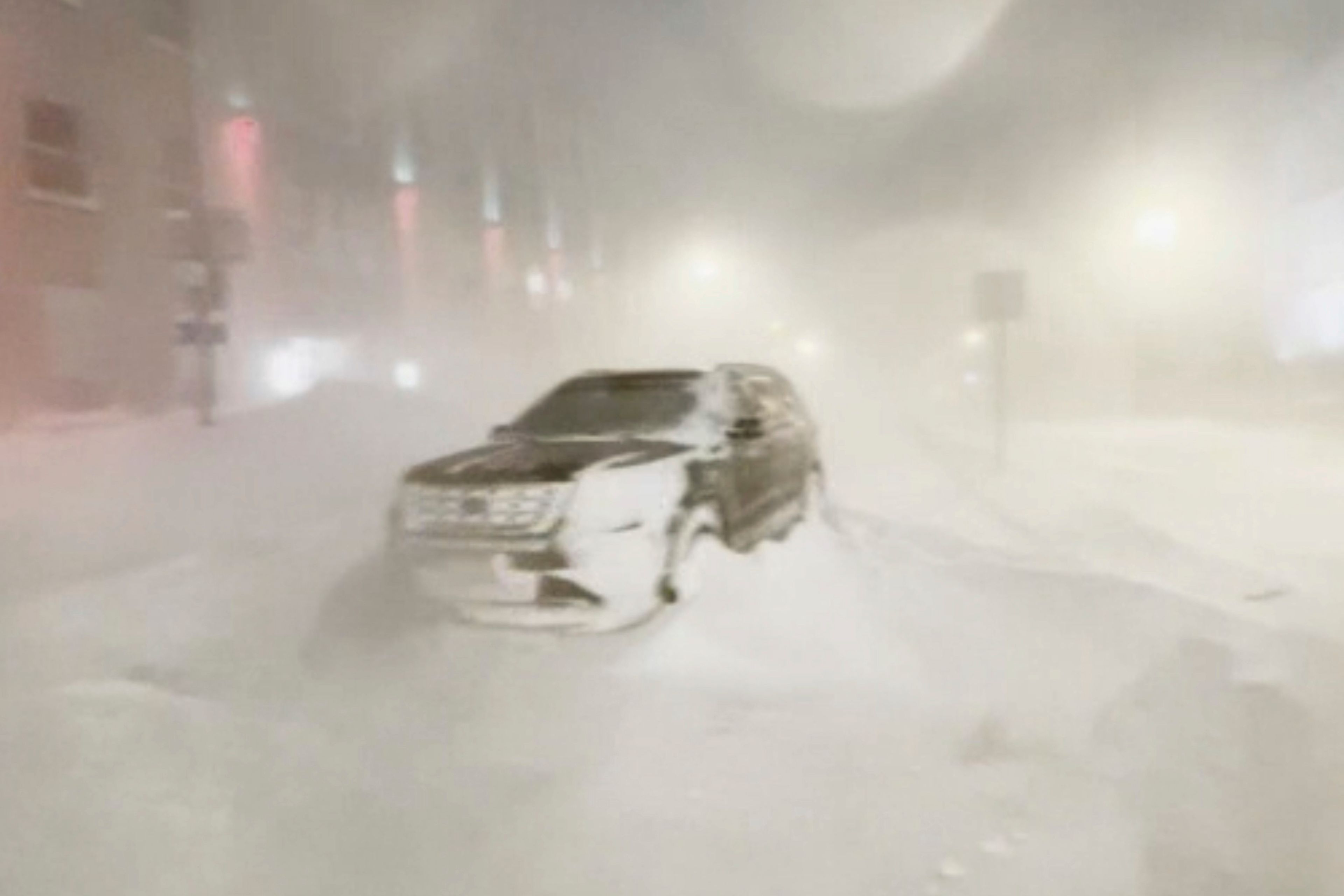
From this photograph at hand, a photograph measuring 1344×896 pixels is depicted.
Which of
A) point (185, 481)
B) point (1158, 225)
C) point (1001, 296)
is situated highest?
point (1158, 225)

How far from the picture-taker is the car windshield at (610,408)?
8180 mm

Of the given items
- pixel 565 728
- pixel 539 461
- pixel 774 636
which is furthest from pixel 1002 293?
pixel 565 728

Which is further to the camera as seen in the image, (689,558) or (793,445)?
(793,445)

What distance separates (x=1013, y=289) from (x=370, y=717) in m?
12.7

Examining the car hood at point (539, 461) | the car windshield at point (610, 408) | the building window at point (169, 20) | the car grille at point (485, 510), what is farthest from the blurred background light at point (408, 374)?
the car grille at point (485, 510)

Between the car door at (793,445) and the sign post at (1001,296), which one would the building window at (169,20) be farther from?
the car door at (793,445)

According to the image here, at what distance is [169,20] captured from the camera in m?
21.9

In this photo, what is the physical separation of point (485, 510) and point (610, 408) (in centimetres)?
215

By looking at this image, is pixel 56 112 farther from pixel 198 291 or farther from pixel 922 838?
pixel 922 838

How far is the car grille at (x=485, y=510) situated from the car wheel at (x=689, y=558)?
735 mm

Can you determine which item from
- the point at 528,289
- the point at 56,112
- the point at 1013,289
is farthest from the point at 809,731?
the point at 528,289

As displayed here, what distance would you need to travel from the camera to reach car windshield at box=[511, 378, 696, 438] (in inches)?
322

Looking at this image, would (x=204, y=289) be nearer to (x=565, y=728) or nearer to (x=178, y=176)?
(x=178, y=176)

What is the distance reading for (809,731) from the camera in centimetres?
548
